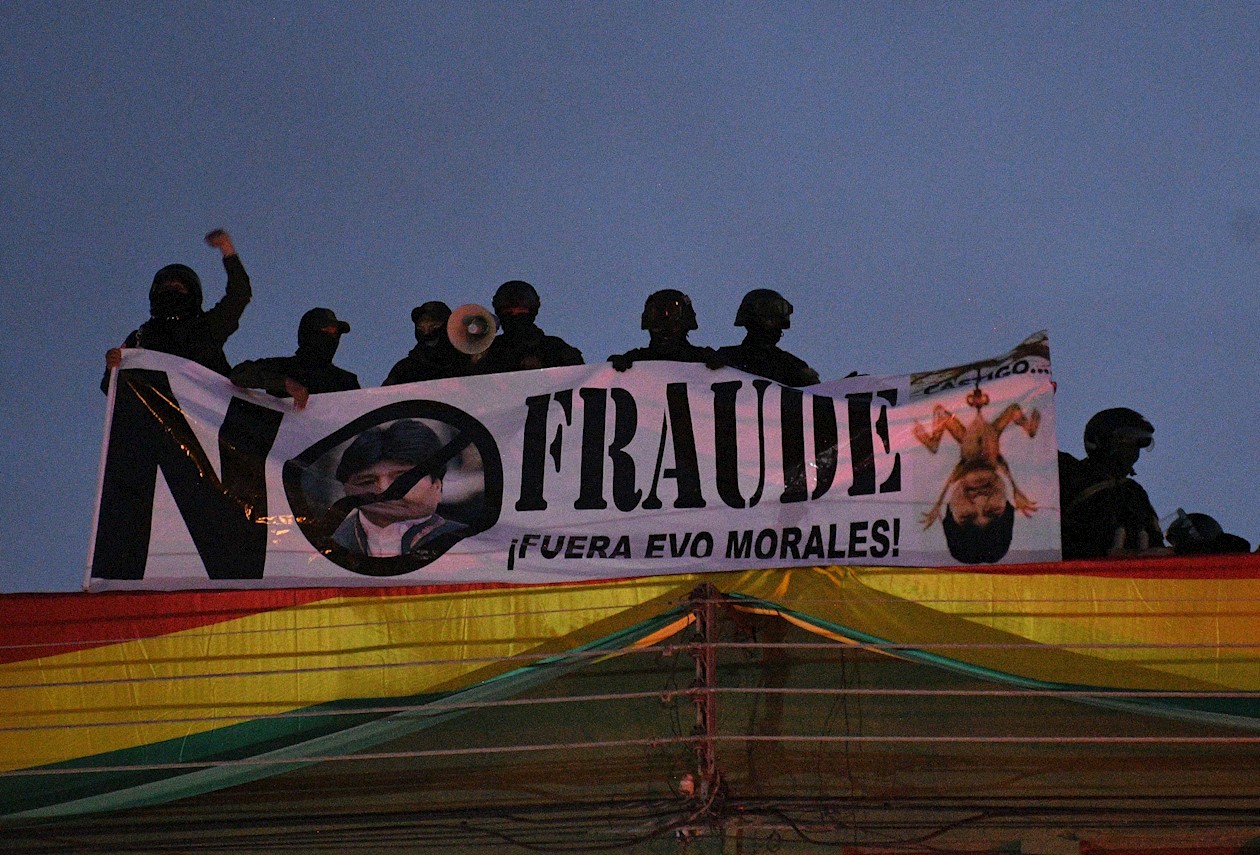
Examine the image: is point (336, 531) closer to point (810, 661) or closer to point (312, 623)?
point (312, 623)

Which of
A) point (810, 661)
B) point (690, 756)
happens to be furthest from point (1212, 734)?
point (690, 756)

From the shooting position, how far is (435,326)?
9281 mm

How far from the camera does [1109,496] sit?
792 centimetres

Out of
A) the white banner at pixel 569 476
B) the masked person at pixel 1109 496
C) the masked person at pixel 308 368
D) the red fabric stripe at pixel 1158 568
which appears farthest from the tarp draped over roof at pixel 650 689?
the masked person at pixel 308 368

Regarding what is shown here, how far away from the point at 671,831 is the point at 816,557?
151cm

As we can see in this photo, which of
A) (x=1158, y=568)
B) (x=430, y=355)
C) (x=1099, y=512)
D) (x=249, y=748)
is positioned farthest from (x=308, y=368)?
(x=1158, y=568)

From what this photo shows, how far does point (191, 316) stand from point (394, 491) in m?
1.83

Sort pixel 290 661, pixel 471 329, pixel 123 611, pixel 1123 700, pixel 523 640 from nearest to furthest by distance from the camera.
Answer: pixel 1123 700 < pixel 523 640 < pixel 290 661 < pixel 123 611 < pixel 471 329

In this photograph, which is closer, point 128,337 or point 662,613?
point 662,613

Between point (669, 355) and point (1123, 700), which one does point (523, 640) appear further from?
point (1123, 700)

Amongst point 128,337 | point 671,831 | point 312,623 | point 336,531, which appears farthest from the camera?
point 128,337

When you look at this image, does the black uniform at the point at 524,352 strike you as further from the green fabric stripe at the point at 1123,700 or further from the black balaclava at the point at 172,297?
the green fabric stripe at the point at 1123,700

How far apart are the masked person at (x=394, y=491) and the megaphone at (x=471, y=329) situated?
0.66 m

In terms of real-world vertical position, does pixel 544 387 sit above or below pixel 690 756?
above
